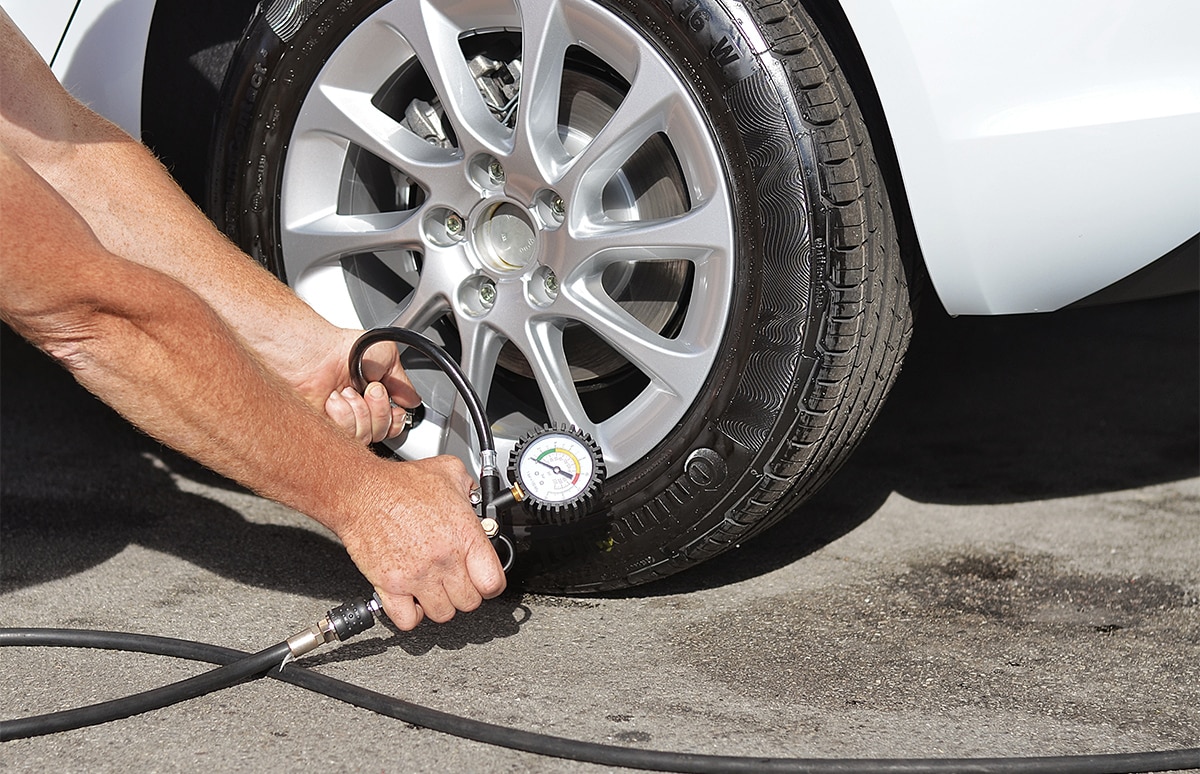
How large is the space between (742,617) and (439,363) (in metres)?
0.56

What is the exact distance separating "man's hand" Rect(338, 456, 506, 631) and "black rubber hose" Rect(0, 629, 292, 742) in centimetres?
15

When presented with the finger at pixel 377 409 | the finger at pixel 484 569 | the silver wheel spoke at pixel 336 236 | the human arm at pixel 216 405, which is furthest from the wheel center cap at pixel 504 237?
the finger at pixel 484 569

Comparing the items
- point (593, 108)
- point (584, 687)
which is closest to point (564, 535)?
point (584, 687)

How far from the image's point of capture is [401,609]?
58.2 inches

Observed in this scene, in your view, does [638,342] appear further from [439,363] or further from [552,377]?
[439,363]

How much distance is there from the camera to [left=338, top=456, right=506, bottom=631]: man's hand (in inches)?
57.7

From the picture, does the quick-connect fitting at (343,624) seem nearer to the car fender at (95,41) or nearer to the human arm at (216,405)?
the human arm at (216,405)

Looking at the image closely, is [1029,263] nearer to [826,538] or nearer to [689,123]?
[689,123]

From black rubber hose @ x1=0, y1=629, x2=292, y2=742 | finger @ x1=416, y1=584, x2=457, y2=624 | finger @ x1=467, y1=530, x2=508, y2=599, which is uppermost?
finger @ x1=467, y1=530, x2=508, y2=599

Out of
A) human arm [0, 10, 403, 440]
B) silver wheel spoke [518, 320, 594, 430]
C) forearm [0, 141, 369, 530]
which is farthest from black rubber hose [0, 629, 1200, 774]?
human arm [0, 10, 403, 440]

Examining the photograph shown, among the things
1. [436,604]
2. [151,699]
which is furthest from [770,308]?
[151,699]

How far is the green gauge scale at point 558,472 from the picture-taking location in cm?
159

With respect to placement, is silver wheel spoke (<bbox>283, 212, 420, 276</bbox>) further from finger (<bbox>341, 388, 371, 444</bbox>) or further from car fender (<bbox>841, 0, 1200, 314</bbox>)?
car fender (<bbox>841, 0, 1200, 314</bbox>)

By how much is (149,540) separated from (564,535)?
2.48 feet
